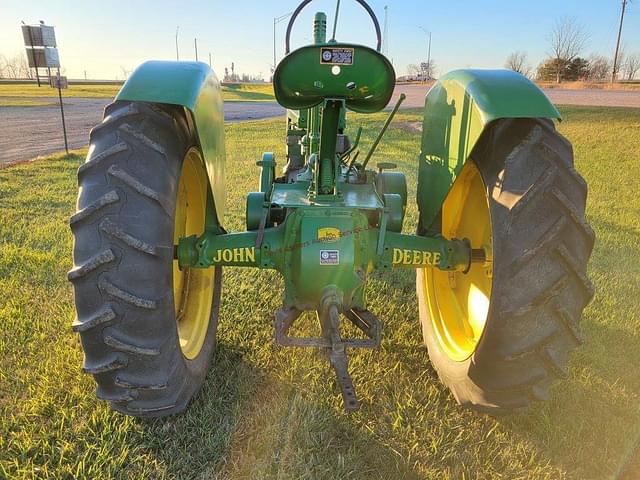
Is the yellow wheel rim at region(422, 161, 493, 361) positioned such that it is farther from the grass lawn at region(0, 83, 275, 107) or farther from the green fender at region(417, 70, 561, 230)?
the grass lawn at region(0, 83, 275, 107)

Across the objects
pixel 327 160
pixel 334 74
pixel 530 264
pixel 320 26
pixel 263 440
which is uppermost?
pixel 320 26

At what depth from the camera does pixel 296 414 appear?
8.04 ft

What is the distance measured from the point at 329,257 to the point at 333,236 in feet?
0.34

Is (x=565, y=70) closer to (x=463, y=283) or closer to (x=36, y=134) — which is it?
(x=36, y=134)

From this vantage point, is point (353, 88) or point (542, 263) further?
point (353, 88)

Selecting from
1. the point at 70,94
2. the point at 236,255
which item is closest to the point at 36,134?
the point at 236,255

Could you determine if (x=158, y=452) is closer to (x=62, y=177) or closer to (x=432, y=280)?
(x=432, y=280)

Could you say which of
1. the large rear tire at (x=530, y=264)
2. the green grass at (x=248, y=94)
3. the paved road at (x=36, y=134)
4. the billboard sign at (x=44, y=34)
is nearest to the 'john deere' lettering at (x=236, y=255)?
the large rear tire at (x=530, y=264)

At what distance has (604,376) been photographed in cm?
289

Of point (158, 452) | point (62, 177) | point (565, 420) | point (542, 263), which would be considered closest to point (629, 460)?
point (565, 420)

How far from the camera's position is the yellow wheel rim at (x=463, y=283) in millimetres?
2623

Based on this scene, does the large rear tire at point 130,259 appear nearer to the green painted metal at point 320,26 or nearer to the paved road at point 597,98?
the green painted metal at point 320,26

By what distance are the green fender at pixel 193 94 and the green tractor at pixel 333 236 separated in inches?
0.4

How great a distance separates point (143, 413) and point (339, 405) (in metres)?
0.95
